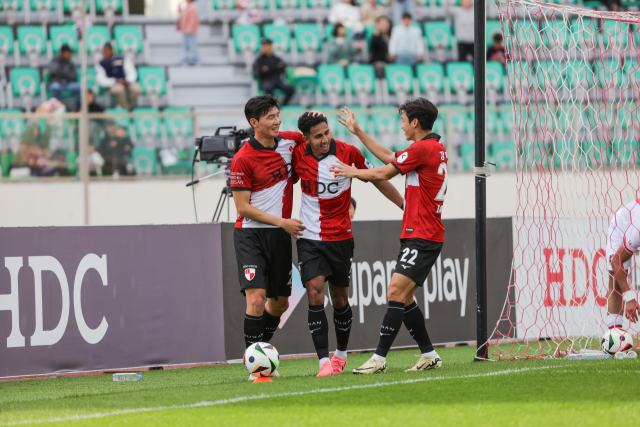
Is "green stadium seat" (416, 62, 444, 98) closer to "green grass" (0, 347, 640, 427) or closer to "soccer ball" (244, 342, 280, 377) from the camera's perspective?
"green grass" (0, 347, 640, 427)

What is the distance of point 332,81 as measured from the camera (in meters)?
15.1

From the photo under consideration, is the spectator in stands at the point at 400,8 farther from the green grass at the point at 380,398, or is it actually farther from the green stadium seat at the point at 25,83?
→ the green grass at the point at 380,398

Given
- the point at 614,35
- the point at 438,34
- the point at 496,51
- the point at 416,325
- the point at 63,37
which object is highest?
the point at 438,34

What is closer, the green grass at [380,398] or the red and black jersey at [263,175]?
the green grass at [380,398]

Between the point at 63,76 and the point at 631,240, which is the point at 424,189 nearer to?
the point at 631,240

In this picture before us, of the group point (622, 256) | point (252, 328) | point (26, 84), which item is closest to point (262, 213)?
point (252, 328)

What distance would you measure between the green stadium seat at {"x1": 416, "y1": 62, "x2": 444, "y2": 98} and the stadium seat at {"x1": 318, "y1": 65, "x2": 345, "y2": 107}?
1.61 meters

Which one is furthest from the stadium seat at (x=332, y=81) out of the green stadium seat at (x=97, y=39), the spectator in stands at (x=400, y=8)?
the green stadium seat at (x=97, y=39)

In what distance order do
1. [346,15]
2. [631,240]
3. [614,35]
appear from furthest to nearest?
[346,15] < [614,35] < [631,240]

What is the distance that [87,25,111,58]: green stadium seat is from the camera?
50.3ft

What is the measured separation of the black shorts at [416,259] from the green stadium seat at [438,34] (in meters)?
12.2

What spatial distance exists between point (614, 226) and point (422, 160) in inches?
95.1

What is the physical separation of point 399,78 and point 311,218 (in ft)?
34.0

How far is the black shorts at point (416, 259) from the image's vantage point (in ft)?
18.0
